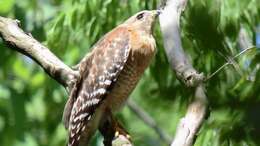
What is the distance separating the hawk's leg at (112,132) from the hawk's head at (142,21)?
2.45ft

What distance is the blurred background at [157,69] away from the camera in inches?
96.7

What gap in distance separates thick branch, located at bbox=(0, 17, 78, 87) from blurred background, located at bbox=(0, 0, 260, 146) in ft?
1.39

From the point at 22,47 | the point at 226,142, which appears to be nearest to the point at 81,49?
the point at 22,47

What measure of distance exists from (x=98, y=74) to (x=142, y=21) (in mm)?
558

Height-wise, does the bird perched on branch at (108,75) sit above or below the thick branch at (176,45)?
below

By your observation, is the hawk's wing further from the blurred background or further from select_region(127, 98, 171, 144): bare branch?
select_region(127, 98, 171, 144): bare branch

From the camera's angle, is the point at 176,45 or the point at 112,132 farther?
the point at 112,132

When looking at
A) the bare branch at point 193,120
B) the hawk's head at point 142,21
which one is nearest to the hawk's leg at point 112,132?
the hawk's head at point 142,21

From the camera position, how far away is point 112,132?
13.1 feet

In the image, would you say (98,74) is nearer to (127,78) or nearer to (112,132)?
(127,78)

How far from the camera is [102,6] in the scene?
4.40m

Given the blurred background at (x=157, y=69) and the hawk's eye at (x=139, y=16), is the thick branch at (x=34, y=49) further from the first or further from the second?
the hawk's eye at (x=139, y=16)

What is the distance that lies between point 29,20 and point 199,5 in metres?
2.81

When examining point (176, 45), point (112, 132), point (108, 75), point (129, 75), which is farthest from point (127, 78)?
point (176, 45)
